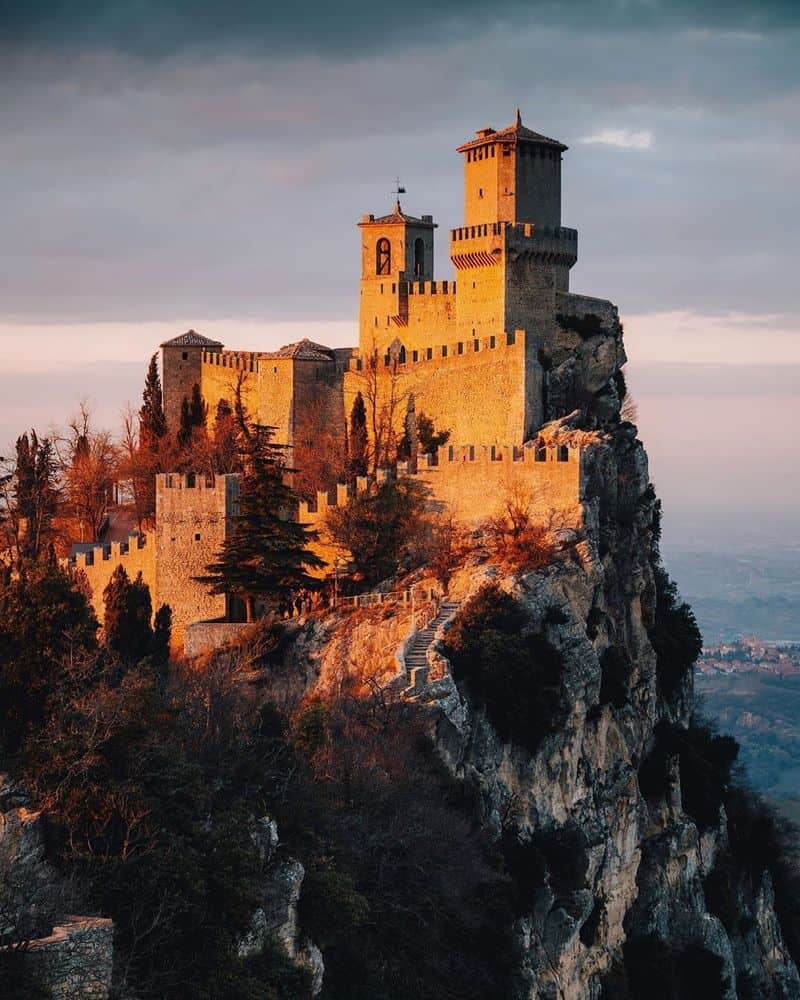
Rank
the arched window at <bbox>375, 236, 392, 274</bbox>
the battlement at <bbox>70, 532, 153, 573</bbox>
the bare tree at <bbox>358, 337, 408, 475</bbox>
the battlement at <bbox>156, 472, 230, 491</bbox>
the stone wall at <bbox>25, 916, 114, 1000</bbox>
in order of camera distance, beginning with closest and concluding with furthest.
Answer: the stone wall at <bbox>25, 916, 114, 1000</bbox> < the battlement at <bbox>156, 472, 230, 491</bbox> < the battlement at <bbox>70, 532, 153, 573</bbox> < the bare tree at <bbox>358, 337, 408, 475</bbox> < the arched window at <bbox>375, 236, 392, 274</bbox>

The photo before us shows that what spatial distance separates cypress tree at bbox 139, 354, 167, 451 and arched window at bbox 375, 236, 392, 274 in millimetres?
8811

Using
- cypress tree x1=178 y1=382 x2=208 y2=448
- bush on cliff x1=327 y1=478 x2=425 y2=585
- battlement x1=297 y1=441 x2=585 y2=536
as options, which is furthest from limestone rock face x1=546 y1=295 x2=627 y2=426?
cypress tree x1=178 y1=382 x2=208 y2=448

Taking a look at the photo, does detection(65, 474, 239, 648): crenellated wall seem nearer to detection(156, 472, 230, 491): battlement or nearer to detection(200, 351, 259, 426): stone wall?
detection(156, 472, 230, 491): battlement

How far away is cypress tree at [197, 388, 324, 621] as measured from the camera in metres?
52.1

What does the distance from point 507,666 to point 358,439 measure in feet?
50.7

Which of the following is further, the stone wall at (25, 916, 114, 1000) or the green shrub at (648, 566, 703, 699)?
the green shrub at (648, 566, 703, 699)

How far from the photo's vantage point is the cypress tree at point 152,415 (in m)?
65.2

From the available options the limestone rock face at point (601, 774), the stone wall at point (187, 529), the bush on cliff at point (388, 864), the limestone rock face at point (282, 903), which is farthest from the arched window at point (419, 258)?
the limestone rock face at point (282, 903)

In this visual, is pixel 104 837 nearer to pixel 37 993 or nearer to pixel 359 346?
pixel 37 993

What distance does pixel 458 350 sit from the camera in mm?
60062

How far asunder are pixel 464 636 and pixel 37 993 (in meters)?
25.0

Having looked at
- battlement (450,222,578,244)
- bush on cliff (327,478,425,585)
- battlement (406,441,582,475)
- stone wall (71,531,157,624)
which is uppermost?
battlement (450,222,578,244)

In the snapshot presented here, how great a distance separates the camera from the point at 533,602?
4912 cm

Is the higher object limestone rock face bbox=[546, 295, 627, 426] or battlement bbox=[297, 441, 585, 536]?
limestone rock face bbox=[546, 295, 627, 426]
